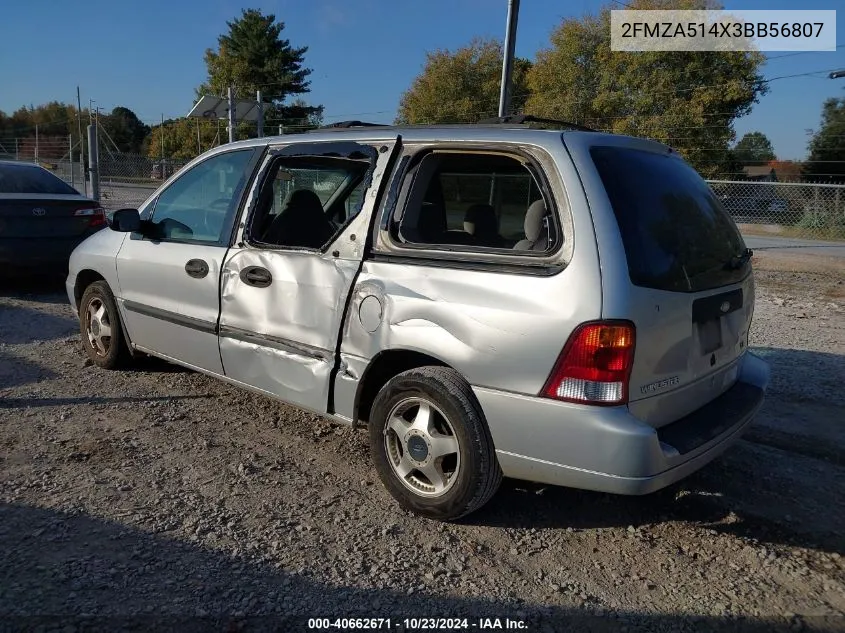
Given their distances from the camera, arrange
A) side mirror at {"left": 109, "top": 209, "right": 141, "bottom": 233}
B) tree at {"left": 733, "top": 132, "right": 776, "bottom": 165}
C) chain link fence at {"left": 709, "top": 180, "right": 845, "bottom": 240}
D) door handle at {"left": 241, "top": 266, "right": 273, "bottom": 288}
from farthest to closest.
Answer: tree at {"left": 733, "top": 132, "right": 776, "bottom": 165} → chain link fence at {"left": 709, "top": 180, "right": 845, "bottom": 240} → side mirror at {"left": 109, "top": 209, "right": 141, "bottom": 233} → door handle at {"left": 241, "top": 266, "right": 273, "bottom": 288}

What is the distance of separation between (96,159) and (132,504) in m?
11.6

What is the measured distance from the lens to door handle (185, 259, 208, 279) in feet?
13.7

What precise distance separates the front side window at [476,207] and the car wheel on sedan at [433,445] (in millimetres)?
673

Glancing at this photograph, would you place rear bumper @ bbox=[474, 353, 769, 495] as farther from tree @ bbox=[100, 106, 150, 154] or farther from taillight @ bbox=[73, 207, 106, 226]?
tree @ bbox=[100, 106, 150, 154]

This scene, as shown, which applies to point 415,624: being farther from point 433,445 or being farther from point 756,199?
point 756,199

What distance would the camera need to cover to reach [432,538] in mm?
3066

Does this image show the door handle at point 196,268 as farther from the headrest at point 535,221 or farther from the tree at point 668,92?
the tree at point 668,92

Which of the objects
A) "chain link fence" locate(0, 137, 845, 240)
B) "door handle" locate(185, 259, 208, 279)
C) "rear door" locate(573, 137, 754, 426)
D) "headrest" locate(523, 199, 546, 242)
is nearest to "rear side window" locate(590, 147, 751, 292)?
"rear door" locate(573, 137, 754, 426)

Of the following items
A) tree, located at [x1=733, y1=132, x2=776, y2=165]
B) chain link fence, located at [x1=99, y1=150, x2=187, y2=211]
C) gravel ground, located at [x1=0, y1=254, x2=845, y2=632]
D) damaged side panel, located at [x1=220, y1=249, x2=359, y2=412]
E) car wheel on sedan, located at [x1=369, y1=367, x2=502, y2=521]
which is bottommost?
gravel ground, located at [x1=0, y1=254, x2=845, y2=632]

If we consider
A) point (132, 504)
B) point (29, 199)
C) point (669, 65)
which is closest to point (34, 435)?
point (132, 504)

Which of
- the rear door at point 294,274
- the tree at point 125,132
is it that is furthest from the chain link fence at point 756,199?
the tree at point 125,132

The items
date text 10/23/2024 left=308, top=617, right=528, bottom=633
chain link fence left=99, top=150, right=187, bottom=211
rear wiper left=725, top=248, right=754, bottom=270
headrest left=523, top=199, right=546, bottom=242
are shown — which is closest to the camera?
date text 10/23/2024 left=308, top=617, right=528, bottom=633

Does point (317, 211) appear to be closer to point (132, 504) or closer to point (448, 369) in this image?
point (448, 369)

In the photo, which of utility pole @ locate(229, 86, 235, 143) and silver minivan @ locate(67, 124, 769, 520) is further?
utility pole @ locate(229, 86, 235, 143)
